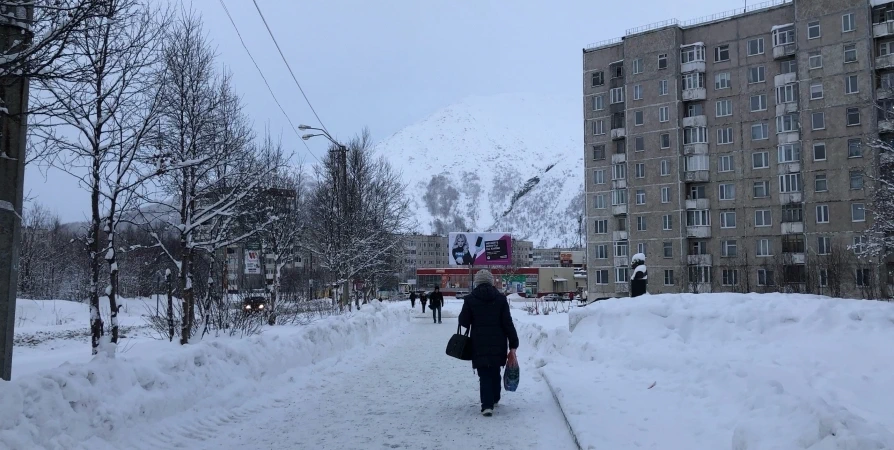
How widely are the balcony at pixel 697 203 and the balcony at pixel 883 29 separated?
16807 millimetres

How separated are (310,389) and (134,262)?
2255 inches

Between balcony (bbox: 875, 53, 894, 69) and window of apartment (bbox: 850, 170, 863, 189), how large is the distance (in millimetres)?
7620

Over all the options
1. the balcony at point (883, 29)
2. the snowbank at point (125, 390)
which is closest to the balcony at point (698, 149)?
the balcony at point (883, 29)

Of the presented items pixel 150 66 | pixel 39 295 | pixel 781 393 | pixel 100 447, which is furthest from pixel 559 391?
pixel 39 295

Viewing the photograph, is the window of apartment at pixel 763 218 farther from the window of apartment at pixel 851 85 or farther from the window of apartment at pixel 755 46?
the window of apartment at pixel 755 46

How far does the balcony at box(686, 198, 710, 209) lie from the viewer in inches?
2228

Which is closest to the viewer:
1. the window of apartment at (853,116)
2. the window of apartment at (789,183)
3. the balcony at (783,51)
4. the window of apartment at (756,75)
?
the window of apartment at (853,116)

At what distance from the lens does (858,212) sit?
49344mm

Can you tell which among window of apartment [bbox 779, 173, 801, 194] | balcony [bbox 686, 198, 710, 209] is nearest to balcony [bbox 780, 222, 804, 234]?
window of apartment [bbox 779, 173, 801, 194]

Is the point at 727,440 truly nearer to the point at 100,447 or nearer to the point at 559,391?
the point at 559,391

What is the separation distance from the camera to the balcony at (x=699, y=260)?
182 feet

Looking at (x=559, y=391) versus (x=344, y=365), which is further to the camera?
(x=344, y=365)

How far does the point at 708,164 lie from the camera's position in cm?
5697

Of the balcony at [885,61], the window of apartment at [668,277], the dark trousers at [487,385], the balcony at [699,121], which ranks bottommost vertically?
the dark trousers at [487,385]
